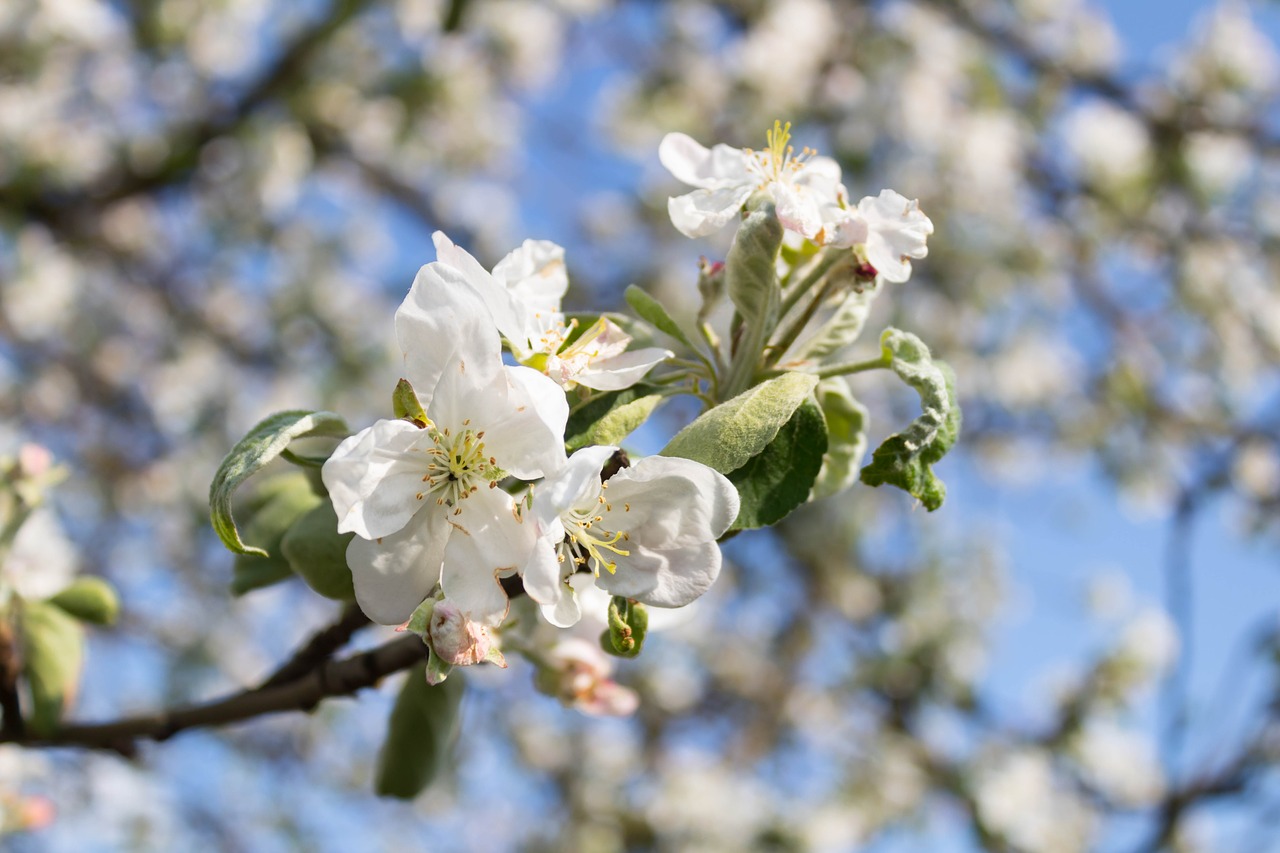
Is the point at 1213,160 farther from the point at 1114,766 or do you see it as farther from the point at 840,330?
the point at 840,330

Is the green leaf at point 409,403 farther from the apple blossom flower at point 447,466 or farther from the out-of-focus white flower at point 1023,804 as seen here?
the out-of-focus white flower at point 1023,804

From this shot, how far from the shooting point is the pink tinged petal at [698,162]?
0.92 m

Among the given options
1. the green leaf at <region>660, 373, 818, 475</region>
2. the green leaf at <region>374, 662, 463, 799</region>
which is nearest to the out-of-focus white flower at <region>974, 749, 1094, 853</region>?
the green leaf at <region>374, 662, 463, 799</region>

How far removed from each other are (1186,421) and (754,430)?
180 inches

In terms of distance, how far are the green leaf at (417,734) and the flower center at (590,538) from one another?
206mm

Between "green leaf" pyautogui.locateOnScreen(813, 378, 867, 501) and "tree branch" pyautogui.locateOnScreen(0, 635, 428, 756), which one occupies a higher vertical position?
"green leaf" pyautogui.locateOnScreen(813, 378, 867, 501)

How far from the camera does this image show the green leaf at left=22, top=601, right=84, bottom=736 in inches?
37.5

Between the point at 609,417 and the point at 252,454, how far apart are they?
234mm

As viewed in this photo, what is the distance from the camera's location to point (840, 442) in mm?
859

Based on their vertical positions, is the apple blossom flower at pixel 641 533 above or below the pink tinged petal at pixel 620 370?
below

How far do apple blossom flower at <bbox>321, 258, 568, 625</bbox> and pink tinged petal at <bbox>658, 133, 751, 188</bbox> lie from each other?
296 millimetres

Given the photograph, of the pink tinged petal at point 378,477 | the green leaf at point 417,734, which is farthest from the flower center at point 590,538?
the green leaf at point 417,734

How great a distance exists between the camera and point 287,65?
13.2ft

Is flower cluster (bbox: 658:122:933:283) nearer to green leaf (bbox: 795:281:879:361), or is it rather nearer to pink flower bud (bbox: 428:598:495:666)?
green leaf (bbox: 795:281:879:361)
